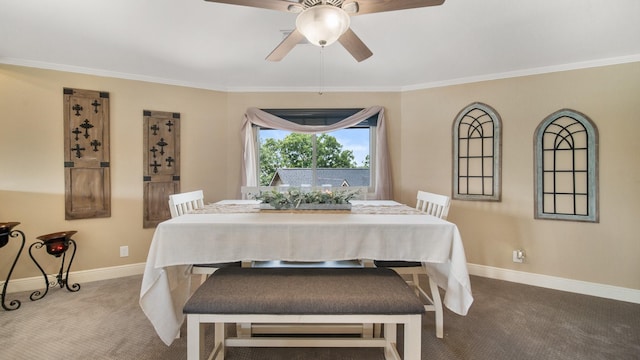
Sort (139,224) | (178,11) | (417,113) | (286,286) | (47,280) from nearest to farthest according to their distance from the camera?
(286,286), (178,11), (47,280), (139,224), (417,113)

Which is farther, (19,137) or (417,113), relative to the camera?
(417,113)

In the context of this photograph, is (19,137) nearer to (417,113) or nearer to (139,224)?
(139,224)

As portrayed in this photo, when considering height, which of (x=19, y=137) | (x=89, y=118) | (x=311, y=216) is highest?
(x=89, y=118)

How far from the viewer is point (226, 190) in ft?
11.1

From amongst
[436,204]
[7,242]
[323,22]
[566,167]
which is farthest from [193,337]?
[566,167]

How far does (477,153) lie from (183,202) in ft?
9.84

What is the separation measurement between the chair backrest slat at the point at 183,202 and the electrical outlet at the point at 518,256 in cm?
315

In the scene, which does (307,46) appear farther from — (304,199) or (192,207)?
(192,207)

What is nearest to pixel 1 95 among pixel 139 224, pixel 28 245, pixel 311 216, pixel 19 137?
pixel 19 137

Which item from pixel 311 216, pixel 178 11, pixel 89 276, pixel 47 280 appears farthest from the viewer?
pixel 89 276

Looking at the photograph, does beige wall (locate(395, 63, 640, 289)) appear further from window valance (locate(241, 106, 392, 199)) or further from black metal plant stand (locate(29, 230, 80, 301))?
black metal plant stand (locate(29, 230, 80, 301))

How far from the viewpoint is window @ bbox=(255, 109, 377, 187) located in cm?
351

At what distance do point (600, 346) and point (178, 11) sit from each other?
3629 millimetres

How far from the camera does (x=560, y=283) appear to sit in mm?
2572
